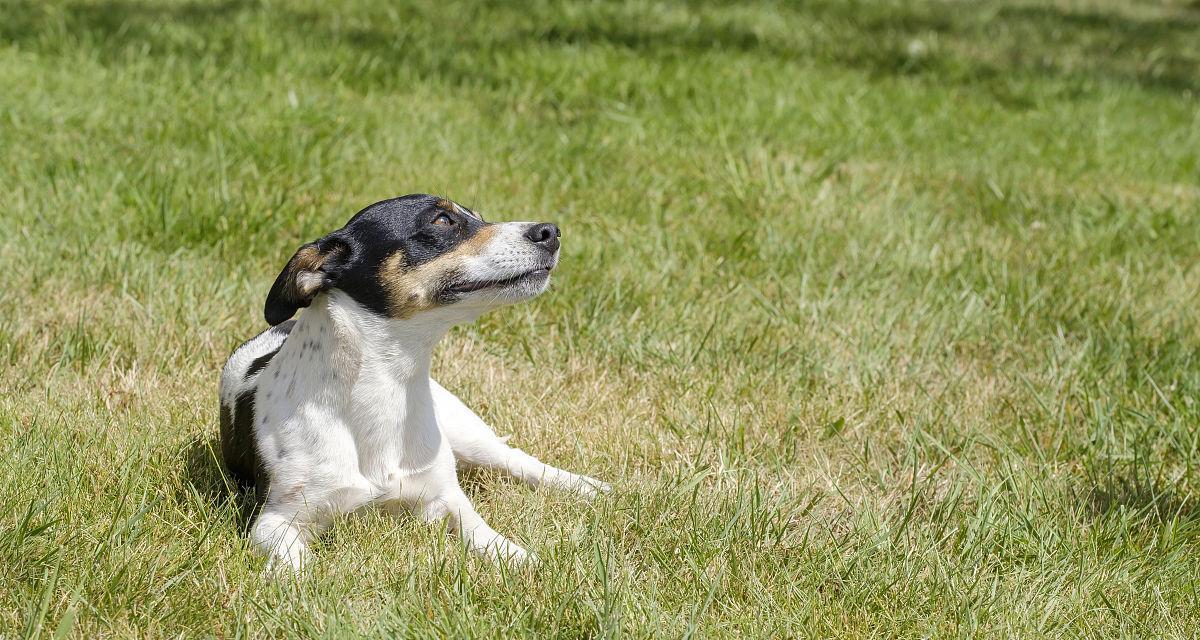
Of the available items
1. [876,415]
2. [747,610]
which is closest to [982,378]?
[876,415]

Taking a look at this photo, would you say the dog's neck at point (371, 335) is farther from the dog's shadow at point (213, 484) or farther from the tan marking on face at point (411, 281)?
the dog's shadow at point (213, 484)

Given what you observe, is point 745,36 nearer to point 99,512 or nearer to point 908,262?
point 908,262

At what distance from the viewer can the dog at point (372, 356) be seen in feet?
10.2

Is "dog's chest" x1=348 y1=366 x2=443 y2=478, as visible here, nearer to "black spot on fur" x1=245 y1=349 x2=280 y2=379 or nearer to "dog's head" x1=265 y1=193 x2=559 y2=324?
"dog's head" x1=265 y1=193 x2=559 y2=324

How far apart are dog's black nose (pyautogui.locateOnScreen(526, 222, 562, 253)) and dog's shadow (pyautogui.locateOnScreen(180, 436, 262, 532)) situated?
1.02 m

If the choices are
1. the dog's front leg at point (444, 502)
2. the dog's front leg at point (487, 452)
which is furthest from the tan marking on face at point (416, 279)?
the dog's front leg at point (487, 452)

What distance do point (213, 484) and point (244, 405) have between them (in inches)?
10.3

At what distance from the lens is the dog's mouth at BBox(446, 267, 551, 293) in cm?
310

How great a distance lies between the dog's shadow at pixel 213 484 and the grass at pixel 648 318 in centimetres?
2

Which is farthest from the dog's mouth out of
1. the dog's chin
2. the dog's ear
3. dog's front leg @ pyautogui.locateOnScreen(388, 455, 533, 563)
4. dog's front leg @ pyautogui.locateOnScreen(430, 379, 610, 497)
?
dog's front leg @ pyautogui.locateOnScreen(430, 379, 610, 497)

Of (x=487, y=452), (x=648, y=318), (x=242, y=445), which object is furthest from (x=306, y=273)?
(x=648, y=318)

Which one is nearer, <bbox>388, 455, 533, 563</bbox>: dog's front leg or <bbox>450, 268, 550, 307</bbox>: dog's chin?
<bbox>450, 268, 550, 307</bbox>: dog's chin

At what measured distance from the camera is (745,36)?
860cm

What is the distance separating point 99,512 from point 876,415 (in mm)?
2421
